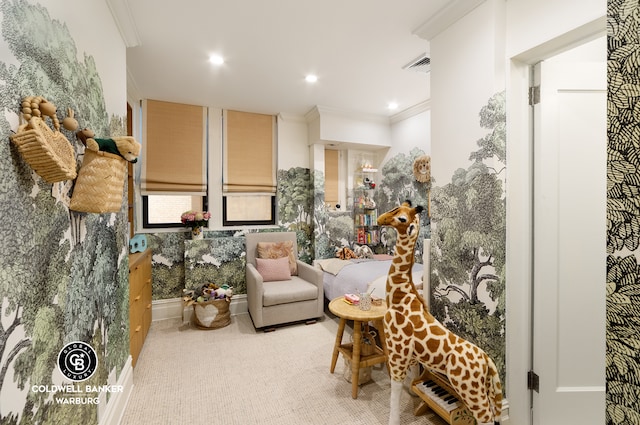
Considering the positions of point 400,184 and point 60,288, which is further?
point 400,184

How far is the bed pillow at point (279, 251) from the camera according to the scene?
3658 mm

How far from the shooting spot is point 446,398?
1775 mm

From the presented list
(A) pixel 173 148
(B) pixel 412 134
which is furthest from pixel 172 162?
(B) pixel 412 134

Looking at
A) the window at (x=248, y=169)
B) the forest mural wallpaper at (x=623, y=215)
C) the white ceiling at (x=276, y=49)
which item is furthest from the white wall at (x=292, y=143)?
the forest mural wallpaper at (x=623, y=215)

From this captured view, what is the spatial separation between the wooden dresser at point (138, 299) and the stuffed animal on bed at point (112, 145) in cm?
139

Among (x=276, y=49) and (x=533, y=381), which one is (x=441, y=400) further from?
(x=276, y=49)

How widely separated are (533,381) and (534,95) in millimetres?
1734

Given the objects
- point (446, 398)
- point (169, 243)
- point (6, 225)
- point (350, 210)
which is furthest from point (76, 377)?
point (350, 210)

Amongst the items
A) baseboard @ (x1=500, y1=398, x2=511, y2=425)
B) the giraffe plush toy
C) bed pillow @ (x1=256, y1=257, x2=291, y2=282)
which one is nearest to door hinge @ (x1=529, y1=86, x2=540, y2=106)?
the giraffe plush toy

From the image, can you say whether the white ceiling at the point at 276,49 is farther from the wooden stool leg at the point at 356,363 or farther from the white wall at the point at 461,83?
the wooden stool leg at the point at 356,363

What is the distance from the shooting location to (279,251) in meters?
3.71

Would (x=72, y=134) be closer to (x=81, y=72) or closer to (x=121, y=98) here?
(x=81, y=72)

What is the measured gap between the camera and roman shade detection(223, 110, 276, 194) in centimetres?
389

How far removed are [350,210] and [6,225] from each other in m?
3.91
